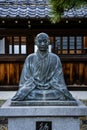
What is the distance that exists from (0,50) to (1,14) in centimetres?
172

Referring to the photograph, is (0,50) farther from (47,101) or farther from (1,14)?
(47,101)

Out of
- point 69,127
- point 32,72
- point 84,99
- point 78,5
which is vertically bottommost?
point 84,99

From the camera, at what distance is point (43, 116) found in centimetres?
727

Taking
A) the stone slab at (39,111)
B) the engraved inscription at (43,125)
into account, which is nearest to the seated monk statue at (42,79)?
the stone slab at (39,111)

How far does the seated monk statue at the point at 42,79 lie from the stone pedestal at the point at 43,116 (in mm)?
329

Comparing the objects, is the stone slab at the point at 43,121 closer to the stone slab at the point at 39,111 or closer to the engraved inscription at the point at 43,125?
the engraved inscription at the point at 43,125

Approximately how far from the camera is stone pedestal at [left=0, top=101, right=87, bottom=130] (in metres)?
7.21

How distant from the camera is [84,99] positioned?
658 inches

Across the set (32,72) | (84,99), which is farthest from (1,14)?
(32,72)

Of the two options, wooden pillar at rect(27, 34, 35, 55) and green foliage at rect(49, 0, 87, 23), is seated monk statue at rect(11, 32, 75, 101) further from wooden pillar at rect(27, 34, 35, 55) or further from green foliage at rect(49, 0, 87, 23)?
wooden pillar at rect(27, 34, 35, 55)

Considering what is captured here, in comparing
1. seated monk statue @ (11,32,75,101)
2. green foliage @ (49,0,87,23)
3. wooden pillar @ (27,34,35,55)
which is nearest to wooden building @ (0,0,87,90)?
wooden pillar @ (27,34,35,55)

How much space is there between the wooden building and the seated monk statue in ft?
A: 27.2

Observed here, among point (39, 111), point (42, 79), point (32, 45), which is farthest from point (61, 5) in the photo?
point (32, 45)

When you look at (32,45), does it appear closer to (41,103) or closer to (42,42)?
(42,42)
